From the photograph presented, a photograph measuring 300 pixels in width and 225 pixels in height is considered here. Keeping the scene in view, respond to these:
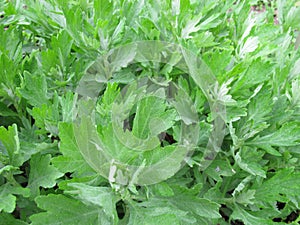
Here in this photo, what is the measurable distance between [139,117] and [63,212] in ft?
1.02

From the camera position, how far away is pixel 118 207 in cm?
126

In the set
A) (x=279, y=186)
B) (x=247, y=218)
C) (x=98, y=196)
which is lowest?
(x=247, y=218)

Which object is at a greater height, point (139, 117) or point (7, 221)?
point (139, 117)

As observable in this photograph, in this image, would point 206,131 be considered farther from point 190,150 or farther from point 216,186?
point 216,186

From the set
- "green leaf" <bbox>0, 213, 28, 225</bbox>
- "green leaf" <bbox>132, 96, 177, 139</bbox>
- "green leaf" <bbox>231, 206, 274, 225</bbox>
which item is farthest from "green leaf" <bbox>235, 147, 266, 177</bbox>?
"green leaf" <bbox>0, 213, 28, 225</bbox>

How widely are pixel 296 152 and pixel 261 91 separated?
0.85 feet

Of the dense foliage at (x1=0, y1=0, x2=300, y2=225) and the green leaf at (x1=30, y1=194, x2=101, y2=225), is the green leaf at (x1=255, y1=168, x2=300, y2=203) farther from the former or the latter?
the green leaf at (x1=30, y1=194, x2=101, y2=225)

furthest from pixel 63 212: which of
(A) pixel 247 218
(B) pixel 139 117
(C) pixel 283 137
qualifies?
(C) pixel 283 137

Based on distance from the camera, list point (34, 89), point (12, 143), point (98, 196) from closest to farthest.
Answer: point (98, 196) < point (12, 143) < point (34, 89)

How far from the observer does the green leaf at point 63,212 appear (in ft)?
3.23

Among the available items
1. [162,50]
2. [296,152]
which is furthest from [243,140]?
[162,50]

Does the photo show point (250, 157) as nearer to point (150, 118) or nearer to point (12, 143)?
point (150, 118)

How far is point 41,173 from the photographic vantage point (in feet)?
3.65

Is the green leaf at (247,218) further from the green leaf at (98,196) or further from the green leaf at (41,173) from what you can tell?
the green leaf at (41,173)
